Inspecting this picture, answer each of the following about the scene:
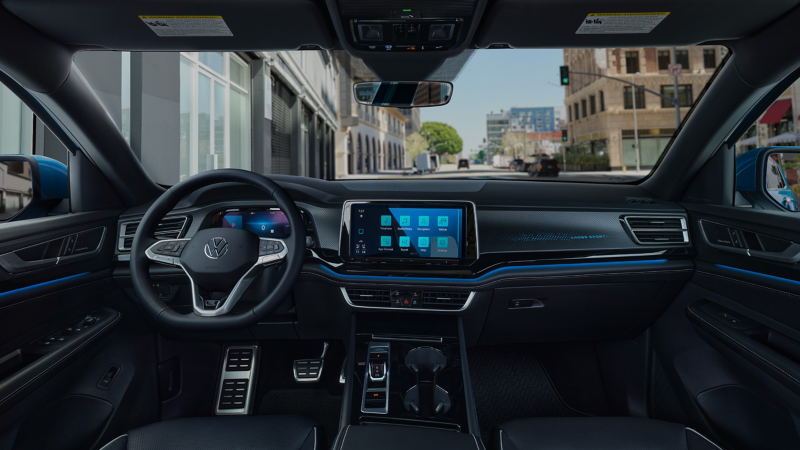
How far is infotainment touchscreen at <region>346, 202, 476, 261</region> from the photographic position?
2074 mm

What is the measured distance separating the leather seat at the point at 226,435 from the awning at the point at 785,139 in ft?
7.39

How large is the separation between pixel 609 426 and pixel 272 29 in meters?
2.06

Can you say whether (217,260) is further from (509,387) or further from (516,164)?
(516,164)

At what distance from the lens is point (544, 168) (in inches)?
113

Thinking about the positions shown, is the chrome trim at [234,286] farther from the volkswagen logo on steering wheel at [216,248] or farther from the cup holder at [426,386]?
the cup holder at [426,386]

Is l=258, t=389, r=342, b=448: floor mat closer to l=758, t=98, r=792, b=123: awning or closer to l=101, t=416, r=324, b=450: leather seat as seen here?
l=101, t=416, r=324, b=450: leather seat

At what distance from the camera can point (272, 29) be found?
1836mm

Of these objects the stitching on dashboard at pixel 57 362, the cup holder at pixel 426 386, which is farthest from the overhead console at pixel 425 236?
the stitching on dashboard at pixel 57 362

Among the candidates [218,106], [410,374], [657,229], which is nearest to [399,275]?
[410,374]

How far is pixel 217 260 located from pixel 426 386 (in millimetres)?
950

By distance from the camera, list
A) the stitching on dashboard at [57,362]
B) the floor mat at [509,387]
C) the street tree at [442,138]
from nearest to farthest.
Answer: the stitching on dashboard at [57,362]
the floor mat at [509,387]
the street tree at [442,138]

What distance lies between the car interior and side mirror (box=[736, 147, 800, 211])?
0.5 inches

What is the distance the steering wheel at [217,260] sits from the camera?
1.61 m

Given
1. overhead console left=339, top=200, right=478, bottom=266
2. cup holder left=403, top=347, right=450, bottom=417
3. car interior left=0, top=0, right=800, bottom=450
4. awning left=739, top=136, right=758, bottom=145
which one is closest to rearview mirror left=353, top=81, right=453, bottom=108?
car interior left=0, top=0, right=800, bottom=450
